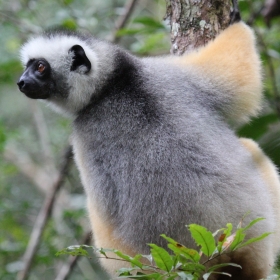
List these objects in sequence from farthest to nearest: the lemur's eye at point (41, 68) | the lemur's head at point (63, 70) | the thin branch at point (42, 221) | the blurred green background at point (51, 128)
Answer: the thin branch at point (42, 221), the blurred green background at point (51, 128), the lemur's eye at point (41, 68), the lemur's head at point (63, 70)

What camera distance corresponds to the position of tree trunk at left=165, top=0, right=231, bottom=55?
4.74 meters

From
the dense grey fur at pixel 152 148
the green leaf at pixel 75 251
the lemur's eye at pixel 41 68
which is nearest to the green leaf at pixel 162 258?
the green leaf at pixel 75 251

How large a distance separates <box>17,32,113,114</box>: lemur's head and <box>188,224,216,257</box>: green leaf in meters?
2.17

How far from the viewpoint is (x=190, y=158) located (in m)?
3.99

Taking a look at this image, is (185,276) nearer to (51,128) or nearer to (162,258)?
(162,258)

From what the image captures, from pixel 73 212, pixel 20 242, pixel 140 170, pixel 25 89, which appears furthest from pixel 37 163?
pixel 140 170

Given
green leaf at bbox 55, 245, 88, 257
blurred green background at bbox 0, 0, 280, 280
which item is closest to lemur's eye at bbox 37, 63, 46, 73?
blurred green background at bbox 0, 0, 280, 280

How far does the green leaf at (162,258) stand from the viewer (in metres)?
2.84

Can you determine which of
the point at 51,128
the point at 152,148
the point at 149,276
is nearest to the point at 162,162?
the point at 152,148

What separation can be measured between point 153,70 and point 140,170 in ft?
3.51

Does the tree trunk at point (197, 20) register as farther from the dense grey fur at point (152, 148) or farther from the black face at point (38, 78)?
the black face at point (38, 78)

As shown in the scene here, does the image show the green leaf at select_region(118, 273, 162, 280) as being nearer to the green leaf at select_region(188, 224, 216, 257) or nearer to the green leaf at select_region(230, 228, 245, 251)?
the green leaf at select_region(188, 224, 216, 257)

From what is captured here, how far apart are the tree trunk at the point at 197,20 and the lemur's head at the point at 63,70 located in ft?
2.50

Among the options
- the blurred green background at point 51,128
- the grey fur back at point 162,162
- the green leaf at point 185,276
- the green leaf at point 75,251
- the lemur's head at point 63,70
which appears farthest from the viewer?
the blurred green background at point 51,128
